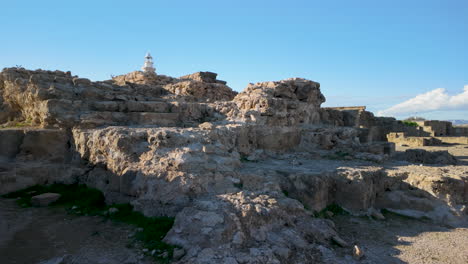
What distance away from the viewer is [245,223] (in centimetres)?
532

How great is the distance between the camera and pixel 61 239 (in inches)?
217

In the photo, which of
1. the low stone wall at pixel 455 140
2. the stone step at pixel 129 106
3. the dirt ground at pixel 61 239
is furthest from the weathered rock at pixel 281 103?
the low stone wall at pixel 455 140

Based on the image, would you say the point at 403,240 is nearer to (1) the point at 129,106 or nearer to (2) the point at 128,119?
(2) the point at 128,119

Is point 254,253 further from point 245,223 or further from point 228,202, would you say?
point 228,202

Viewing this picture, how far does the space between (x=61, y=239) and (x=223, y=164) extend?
3521 millimetres

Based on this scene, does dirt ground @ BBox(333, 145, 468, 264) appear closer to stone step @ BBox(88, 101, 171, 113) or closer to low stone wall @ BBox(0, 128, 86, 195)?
stone step @ BBox(88, 101, 171, 113)

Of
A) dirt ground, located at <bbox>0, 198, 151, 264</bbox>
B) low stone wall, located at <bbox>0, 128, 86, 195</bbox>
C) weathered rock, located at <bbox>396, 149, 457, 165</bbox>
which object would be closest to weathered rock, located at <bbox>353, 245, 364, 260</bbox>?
dirt ground, located at <bbox>0, 198, 151, 264</bbox>

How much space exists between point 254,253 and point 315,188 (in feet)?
10.3

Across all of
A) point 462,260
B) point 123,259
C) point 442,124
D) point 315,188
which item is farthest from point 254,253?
point 442,124

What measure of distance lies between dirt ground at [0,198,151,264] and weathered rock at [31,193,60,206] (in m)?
0.30

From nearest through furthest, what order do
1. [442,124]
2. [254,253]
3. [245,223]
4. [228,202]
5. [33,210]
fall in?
[254,253]
[245,223]
[228,202]
[33,210]
[442,124]

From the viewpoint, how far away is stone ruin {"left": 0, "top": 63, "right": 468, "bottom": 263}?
213 inches

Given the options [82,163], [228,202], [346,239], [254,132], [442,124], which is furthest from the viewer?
[442,124]

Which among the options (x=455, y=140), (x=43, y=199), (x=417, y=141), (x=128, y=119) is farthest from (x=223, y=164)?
(x=455, y=140)
